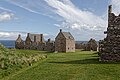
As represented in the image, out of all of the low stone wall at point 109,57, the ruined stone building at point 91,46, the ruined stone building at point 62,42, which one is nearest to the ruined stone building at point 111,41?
the low stone wall at point 109,57

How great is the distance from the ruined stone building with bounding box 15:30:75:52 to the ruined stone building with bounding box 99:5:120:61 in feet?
146

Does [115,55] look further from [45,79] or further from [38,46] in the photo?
[38,46]

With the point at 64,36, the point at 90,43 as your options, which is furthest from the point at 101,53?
the point at 90,43

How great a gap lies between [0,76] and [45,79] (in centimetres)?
386

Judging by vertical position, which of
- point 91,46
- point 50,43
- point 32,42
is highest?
point 32,42

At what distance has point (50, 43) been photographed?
78.9 metres

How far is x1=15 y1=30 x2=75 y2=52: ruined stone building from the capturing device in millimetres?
72938

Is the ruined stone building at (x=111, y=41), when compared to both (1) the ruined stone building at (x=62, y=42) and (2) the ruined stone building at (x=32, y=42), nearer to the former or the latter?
(1) the ruined stone building at (x=62, y=42)

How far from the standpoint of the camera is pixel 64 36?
72.8m

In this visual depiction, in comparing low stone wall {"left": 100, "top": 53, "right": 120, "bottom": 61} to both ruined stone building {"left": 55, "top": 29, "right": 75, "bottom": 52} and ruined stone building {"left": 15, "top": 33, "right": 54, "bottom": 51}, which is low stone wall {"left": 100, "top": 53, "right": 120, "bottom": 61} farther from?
ruined stone building {"left": 15, "top": 33, "right": 54, "bottom": 51}

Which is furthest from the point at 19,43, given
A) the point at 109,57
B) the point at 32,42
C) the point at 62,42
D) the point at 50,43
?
the point at 109,57

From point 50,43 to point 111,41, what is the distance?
52.2m

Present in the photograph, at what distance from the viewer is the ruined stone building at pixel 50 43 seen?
72.9 meters

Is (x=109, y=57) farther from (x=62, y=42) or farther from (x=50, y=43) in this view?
(x=50, y=43)
